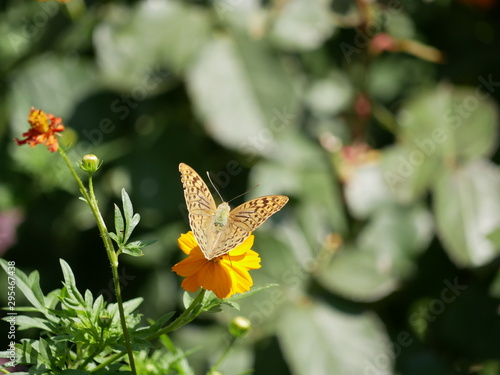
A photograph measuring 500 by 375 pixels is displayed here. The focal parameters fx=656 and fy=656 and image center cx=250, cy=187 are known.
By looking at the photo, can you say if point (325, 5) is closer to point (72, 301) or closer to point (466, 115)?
point (466, 115)

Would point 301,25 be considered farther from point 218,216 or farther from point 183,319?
point 183,319

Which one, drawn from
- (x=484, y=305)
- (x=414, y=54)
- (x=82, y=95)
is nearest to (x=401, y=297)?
(x=484, y=305)

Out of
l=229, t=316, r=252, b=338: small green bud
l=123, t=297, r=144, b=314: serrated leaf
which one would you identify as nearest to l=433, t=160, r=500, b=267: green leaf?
l=229, t=316, r=252, b=338: small green bud

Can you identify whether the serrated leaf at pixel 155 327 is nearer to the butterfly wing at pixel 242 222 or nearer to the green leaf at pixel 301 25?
the butterfly wing at pixel 242 222

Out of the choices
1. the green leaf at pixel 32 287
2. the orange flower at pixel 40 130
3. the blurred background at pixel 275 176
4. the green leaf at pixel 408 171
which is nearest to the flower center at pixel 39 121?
the orange flower at pixel 40 130

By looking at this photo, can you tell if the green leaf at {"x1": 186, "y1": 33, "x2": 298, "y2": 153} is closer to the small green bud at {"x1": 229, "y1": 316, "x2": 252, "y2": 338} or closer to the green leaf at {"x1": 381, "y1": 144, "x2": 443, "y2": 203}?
the green leaf at {"x1": 381, "y1": 144, "x2": 443, "y2": 203}

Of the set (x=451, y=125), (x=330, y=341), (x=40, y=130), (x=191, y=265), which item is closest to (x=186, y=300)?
(x=191, y=265)
